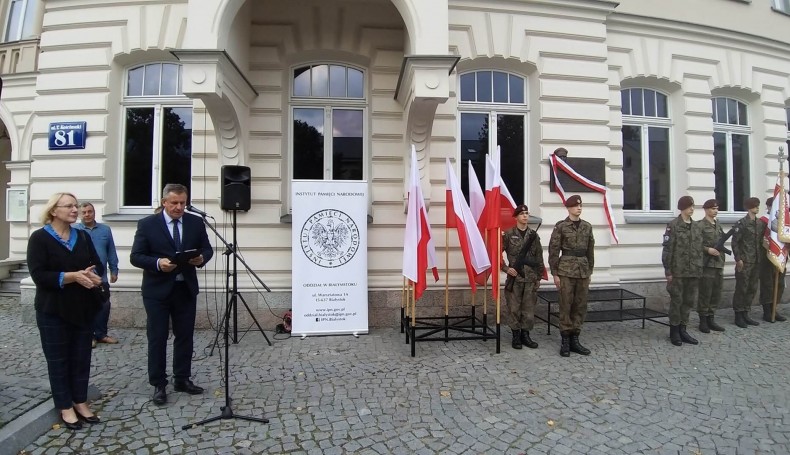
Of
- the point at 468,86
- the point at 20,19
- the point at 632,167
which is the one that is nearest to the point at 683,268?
→ the point at 632,167

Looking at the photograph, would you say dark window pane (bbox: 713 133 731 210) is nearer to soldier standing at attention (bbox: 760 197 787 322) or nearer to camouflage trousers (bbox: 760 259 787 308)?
soldier standing at attention (bbox: 760 197 787 322)

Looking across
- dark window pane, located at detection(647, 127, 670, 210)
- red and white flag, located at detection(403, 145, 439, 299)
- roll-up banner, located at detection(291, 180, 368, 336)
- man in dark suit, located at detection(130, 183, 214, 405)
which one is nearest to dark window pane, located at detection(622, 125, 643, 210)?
dark window pane, located at detection(647, 127, 670, 210)

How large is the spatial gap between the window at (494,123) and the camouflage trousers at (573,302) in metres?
2.19

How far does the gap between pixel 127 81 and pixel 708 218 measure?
Result: 923 cm

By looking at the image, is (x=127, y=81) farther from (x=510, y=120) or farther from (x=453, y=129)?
(x=510, y=120)

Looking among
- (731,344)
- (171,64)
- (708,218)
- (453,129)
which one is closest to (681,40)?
(708,218)

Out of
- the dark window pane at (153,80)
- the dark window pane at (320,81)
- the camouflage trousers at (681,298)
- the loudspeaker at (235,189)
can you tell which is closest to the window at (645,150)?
the camouflage trousers at (681,298)

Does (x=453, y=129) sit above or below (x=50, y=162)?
above

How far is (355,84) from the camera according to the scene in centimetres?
687

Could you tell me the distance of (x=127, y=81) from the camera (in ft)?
22.2

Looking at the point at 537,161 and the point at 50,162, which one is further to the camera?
Answer: the point at 537,161

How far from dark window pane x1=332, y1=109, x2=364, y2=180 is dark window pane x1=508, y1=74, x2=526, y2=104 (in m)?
2.61

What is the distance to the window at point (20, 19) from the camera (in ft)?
33.5

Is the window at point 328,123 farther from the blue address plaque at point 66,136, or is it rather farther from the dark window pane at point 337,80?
the blue address plaque at point 66,136
